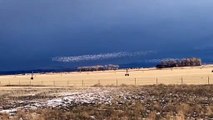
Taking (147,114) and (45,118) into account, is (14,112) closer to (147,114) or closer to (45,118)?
(45,118)

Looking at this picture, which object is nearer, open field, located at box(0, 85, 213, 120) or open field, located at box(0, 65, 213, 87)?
open field, located at box(0, 85, 213, 120)

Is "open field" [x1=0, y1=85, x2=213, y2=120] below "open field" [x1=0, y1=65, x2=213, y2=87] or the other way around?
below

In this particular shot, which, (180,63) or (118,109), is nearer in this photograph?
(118,109)

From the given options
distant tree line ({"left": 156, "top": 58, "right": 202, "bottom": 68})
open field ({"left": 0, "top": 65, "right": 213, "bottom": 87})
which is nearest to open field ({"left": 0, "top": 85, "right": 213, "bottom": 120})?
open field ({"left": 0, "top": 65, "right": 213, "bottom": 87})

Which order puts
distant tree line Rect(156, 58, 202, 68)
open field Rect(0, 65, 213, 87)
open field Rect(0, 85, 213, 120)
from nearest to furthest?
open field Rect(0, 85, 213, 120) → open field Rect(0, 65, 213, 87) → distant tree line Rect(156, 58, 202, 68)

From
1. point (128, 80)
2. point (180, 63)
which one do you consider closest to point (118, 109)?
point (128, 80)

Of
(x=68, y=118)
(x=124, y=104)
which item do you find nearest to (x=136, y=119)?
(x=68, y=118)

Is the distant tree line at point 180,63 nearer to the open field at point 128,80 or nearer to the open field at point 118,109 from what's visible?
the open field at point 128,80

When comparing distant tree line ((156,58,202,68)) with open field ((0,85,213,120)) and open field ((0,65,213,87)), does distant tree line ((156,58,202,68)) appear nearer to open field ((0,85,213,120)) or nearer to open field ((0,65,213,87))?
open field ((0,65,213,87))

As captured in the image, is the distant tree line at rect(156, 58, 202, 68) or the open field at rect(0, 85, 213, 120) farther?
the distant tree line at rect(156, 58, 202, 68)

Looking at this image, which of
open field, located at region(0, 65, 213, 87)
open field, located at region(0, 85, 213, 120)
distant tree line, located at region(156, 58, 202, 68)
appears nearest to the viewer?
open field, located at region(0, 85, 213, 120)

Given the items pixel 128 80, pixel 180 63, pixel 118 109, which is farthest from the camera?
pixel 180 63

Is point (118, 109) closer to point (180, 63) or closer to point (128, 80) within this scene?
point (128, 80)

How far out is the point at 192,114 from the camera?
120 ft
